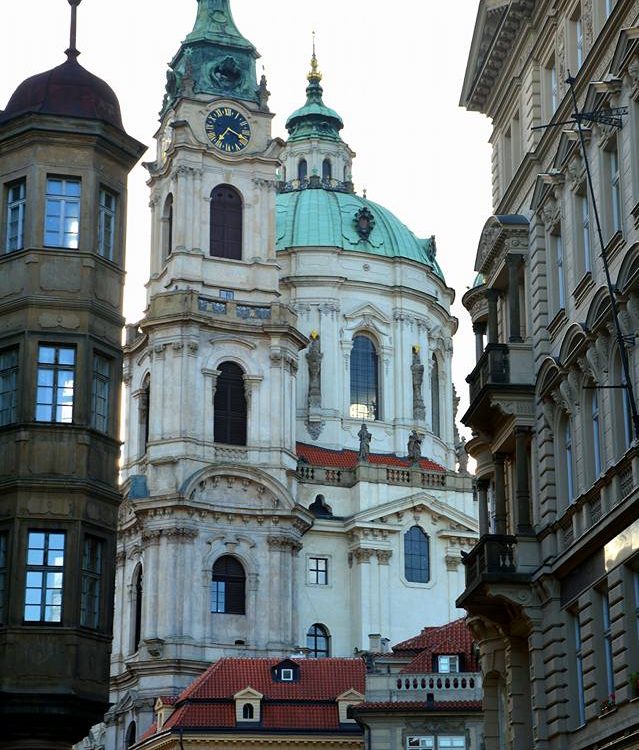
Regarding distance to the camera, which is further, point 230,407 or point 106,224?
point 230,407

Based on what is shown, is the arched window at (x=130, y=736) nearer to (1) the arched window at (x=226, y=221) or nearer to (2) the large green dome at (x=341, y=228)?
(1) the arched window at (x=226, y=221)

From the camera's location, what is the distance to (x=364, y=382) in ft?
279

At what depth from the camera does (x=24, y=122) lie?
Answer: 31000mm

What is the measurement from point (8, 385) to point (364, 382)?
55.8m

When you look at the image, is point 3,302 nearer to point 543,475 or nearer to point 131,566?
point 543,475

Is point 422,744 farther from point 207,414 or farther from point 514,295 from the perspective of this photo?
point 207,414

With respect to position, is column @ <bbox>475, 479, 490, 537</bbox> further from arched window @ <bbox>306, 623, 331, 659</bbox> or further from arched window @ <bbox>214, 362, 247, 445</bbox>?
arched window @ <bbox>306, 623, 331, 659</bbox>

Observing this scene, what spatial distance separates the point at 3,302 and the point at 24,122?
11.3ft

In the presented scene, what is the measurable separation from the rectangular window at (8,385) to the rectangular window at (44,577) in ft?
7.38

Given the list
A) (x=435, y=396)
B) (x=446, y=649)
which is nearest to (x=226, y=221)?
(x=435, y=396)

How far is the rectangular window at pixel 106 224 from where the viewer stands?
31297 millimetres

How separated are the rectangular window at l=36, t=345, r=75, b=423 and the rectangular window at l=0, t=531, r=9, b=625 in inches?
87.1

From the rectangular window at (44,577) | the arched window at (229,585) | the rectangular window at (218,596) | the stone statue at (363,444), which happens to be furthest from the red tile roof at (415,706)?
the stone statue at (363,444)

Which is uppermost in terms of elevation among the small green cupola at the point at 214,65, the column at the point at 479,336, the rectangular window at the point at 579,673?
the small green cupola at the point at 214,65
